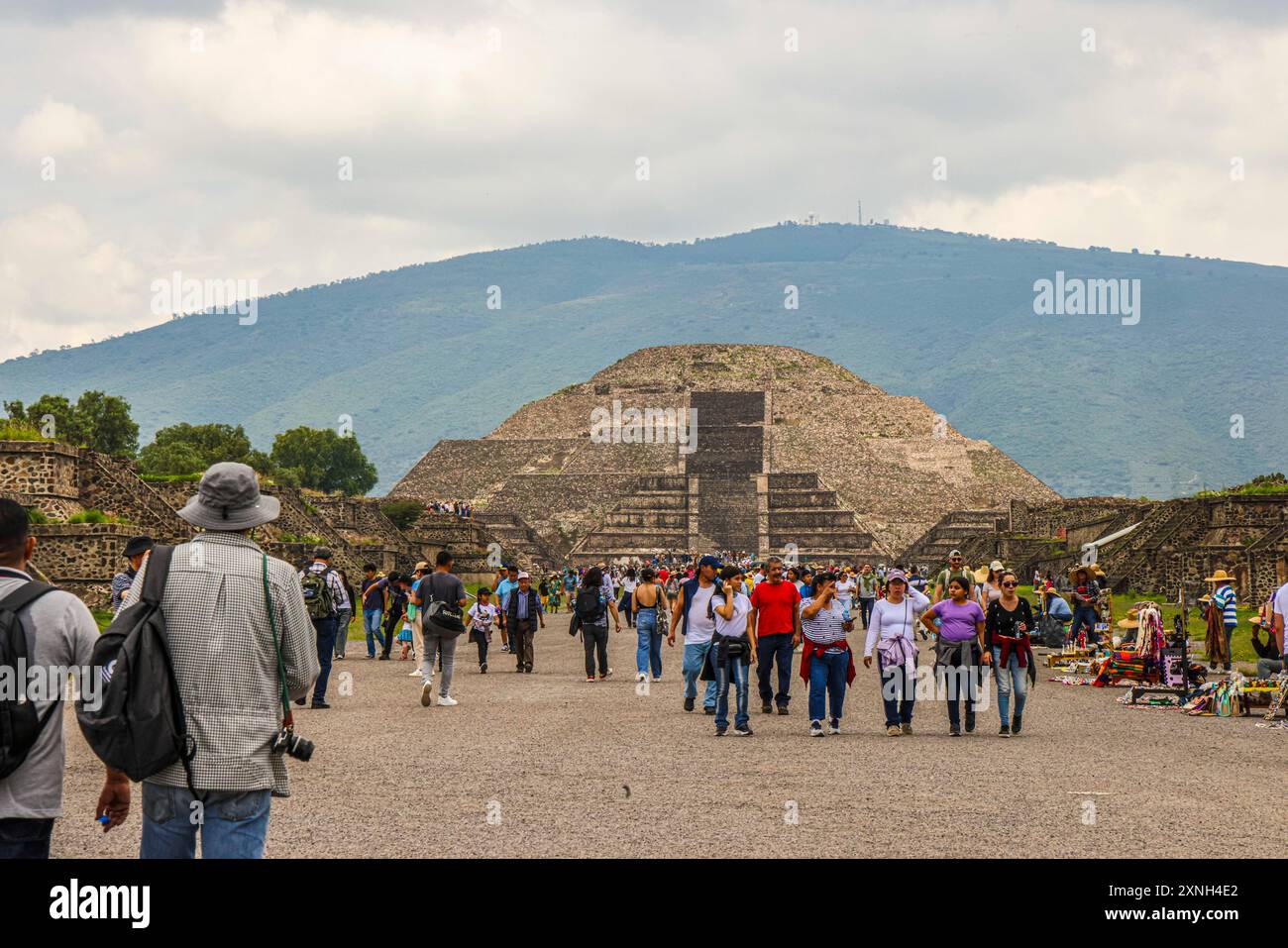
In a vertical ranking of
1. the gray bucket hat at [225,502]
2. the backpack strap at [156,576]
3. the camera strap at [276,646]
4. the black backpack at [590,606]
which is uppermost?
the gray bucket hat at [225,502]

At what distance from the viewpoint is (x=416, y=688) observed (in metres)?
22.0

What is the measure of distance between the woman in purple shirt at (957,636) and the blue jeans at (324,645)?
7.28m

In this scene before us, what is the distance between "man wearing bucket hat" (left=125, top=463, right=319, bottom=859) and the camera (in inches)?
246

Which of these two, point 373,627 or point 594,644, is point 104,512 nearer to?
point 373,627

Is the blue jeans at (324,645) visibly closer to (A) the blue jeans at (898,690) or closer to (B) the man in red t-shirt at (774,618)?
(B) the man in red t-shirt at (774,618)

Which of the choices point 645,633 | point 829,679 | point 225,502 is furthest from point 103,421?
point 225,502

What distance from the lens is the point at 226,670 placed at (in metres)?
6.40

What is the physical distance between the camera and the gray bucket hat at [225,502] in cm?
668

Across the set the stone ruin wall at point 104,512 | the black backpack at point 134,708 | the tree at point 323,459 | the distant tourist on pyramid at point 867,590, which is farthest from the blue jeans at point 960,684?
the tree at point 323,459

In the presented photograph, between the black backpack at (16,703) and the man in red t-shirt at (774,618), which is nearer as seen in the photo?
the black backpack at (16,703)

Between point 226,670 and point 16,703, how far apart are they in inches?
30.6

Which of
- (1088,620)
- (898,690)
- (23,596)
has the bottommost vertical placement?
(898,690)

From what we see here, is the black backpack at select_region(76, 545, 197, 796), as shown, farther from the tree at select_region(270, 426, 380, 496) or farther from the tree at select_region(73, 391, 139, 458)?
the tree at select_region(270, 426, 380, 496)

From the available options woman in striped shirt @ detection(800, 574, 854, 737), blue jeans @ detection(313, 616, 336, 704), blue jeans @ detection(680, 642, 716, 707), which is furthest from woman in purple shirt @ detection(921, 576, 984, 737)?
blue jeans @ detection(313, 616, 336, 704)
